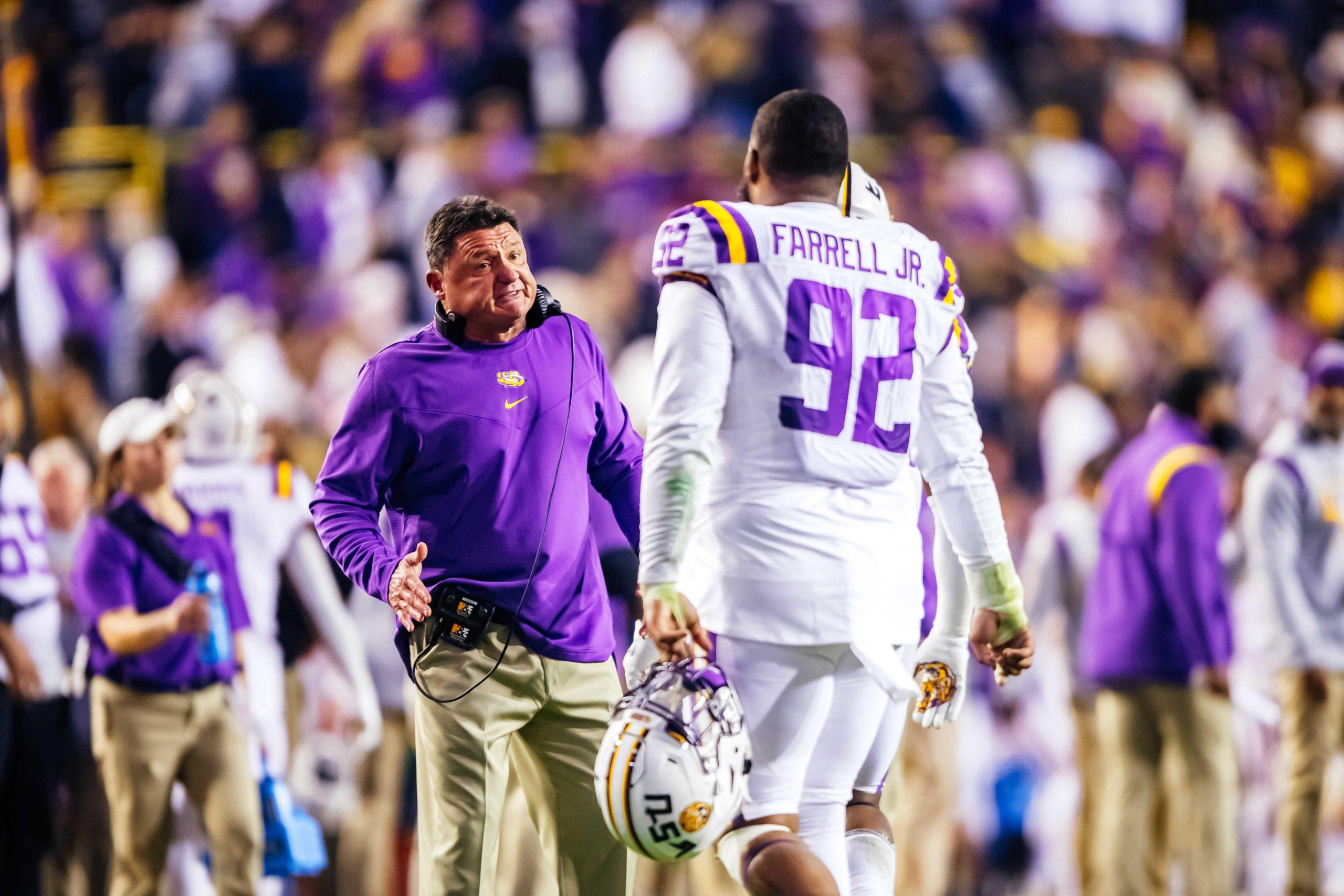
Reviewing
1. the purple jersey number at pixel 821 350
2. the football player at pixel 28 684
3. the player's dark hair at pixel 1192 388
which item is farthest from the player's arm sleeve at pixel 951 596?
the football player at pixel 28 684

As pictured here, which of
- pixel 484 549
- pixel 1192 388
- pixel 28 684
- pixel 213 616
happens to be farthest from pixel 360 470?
pixel 1192 388

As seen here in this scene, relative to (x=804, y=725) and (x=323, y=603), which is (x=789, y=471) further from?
(x=323, y=603)

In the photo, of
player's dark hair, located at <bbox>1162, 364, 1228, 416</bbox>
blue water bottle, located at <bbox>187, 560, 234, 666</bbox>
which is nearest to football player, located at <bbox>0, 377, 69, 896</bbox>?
blue water bottle, located at <bbox>187, 560, 234, 666</bbox>

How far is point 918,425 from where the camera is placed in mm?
3990

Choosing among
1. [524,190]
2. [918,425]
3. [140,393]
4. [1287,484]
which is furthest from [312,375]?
[918,425]

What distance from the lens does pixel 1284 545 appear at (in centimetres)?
761

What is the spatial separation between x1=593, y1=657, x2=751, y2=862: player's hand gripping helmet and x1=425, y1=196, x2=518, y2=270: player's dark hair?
137 cm

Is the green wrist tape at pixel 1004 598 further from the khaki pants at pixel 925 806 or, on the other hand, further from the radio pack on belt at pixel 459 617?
the khaki pants at pixel 925 806

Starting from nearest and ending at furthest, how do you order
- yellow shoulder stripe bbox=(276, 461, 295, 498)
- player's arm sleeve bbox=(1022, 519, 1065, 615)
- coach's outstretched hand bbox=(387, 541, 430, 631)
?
coach's outstretched hand bbox=(387, 541, 430, 631) < yellow shoulder stripe bbox=(276, 461, 295, 498) < player's arm sleeve bbox=(1022, 519, 1065, 615)

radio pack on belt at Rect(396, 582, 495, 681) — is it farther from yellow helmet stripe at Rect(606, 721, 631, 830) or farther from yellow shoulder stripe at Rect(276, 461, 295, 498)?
yellow shoulder stripe at Rect(276, 461, 295, 498)

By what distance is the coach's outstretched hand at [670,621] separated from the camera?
11.4 ft

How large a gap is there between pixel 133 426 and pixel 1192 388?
14.7ft

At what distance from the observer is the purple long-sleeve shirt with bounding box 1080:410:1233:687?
7062 millimetres

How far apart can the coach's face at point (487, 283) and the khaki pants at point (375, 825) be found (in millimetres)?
3527
